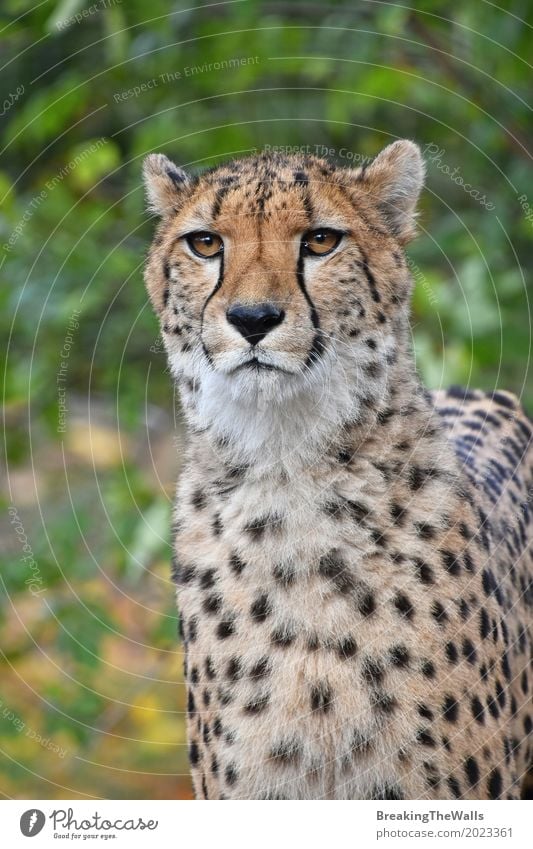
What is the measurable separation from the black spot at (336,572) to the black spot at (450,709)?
300mm

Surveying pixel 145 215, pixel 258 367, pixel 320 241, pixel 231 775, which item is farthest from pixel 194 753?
pixel 145 215

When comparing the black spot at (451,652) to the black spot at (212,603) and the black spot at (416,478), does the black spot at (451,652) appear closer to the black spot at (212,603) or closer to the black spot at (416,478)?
the black spot at (416,478)

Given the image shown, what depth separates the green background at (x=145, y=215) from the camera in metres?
4.40

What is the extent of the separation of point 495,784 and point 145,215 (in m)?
2.86

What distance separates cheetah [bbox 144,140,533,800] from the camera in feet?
8.48

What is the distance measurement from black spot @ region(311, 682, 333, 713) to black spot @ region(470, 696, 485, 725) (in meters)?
0.31

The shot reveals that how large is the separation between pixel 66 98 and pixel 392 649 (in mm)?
2456

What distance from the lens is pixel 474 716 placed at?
2.66 meters
